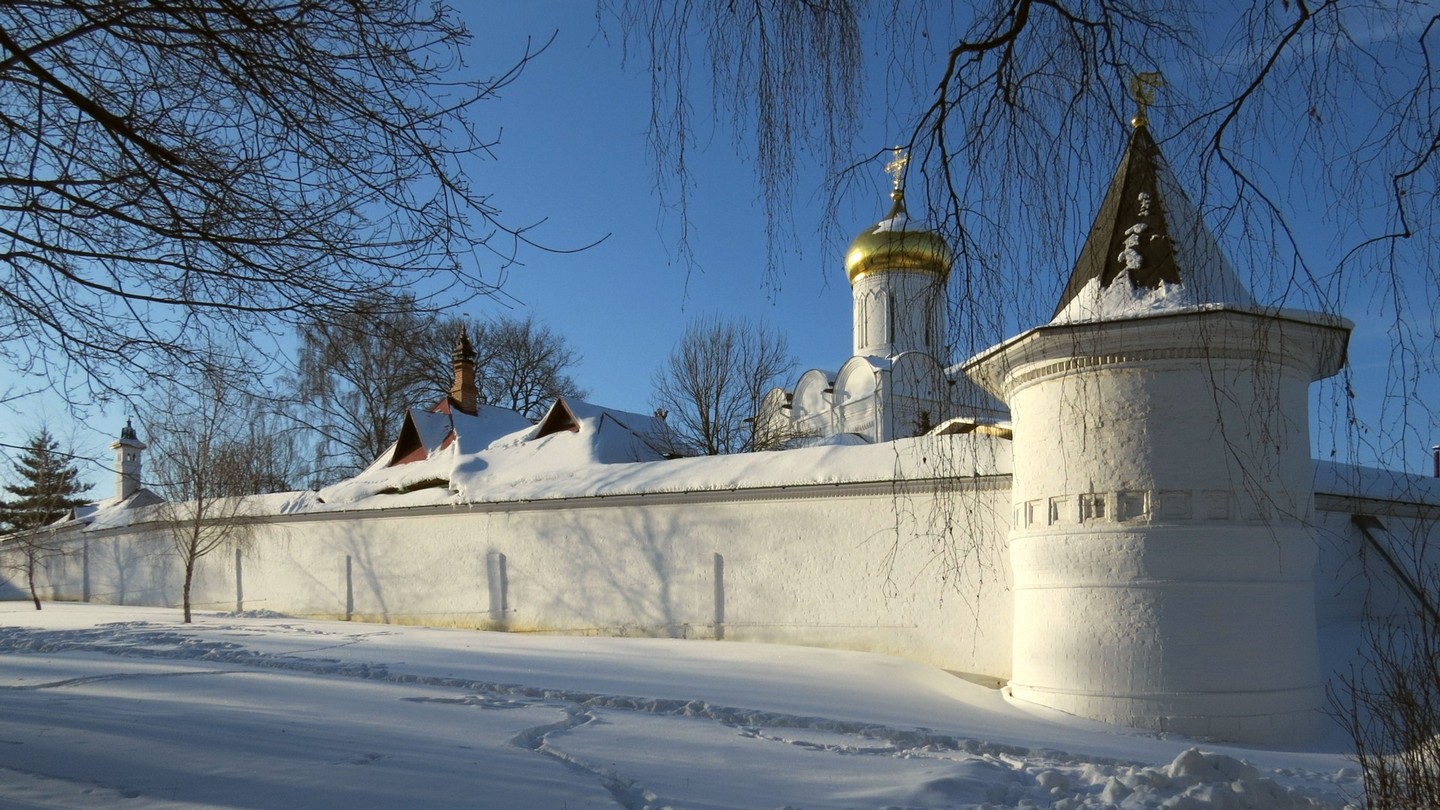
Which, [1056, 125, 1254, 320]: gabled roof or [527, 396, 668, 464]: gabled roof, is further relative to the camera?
[527, 396, 668, 464]: gabled roof

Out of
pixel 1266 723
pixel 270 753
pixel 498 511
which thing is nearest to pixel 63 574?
pixel 498 511

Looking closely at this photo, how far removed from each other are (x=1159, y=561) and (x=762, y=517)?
18.9 feet

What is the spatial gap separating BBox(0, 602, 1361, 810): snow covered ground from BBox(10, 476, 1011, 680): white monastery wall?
0.88 metres

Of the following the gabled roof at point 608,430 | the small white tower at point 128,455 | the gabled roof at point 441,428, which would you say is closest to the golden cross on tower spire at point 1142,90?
the gabled roof at point 608,430

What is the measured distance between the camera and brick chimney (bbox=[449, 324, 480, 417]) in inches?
952

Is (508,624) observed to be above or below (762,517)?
below

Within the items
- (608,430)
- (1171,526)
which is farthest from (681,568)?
(1171,526)

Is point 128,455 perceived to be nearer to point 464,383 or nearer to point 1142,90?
point 464,383

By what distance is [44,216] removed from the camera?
4.62 meters

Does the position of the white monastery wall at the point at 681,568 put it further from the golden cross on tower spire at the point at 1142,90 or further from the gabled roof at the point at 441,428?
the golden cross on tower spire at the point at 1142,90

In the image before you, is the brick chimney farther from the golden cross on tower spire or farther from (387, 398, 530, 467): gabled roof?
the golden cross on tower spire

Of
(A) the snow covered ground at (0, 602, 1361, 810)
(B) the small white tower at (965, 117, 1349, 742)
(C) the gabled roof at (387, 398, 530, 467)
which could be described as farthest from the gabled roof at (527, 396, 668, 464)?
(B) the small white tower at (965, 117, 1349, 742)

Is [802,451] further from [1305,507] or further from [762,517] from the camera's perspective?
[1305,507]

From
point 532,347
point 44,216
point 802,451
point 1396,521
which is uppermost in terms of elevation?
point 532,347
